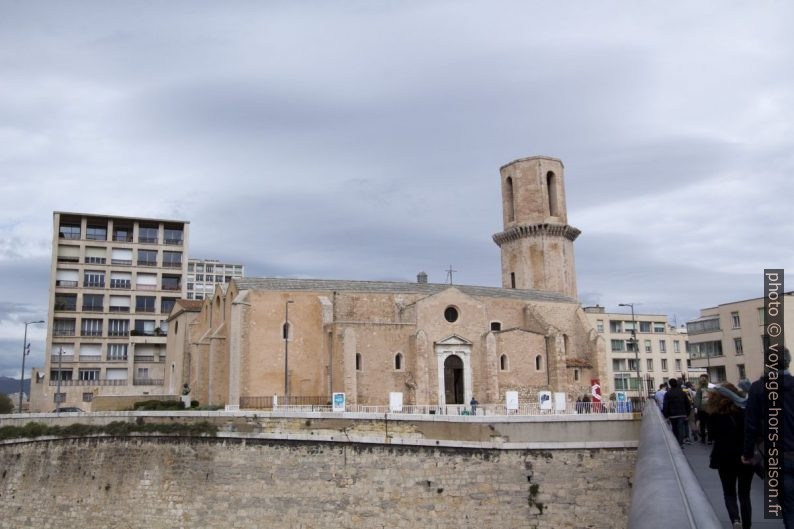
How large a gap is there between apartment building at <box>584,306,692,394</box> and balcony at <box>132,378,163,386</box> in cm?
3793

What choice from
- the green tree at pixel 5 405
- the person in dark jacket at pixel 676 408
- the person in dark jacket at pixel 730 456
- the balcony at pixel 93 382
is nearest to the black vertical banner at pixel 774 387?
the person in dark jacket at pixel 730 456

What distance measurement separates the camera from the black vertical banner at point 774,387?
5.00 metres

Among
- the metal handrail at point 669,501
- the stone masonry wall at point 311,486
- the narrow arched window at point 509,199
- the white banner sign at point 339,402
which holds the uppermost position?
the narrow arched window at point 509,199

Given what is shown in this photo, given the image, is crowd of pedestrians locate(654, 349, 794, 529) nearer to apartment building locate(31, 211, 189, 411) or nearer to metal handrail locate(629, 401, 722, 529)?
metal handrail locate(629, 401, 722, 529)

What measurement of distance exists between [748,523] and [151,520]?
21.1m

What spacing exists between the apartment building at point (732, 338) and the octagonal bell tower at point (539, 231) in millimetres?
9056

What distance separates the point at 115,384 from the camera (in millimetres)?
53875

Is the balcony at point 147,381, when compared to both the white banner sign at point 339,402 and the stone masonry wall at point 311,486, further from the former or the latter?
the white banner sign at point 339,402

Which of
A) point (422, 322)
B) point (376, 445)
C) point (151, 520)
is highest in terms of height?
point (422, 322)

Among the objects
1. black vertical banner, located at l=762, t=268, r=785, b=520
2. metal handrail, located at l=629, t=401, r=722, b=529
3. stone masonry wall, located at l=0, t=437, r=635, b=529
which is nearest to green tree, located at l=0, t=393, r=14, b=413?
stone masonry wall, located at l=0, t=437, r=635, b=529

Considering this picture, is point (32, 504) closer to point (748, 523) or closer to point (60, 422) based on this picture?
point (60, 422)

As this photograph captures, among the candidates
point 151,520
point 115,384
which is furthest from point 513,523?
point 115,384

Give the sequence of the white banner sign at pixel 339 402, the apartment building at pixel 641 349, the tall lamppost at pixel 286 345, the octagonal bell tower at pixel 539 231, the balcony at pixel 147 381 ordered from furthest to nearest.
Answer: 1. the apartment building at pixel 641 349
2. the balcony at pixel 147 381
3. the octagonal bell tower at pixel 539 231
4. the tall lamppost at pixel 286 345
5. the white banner sign at pixel 339 402

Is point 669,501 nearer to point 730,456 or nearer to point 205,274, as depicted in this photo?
point 730,456
